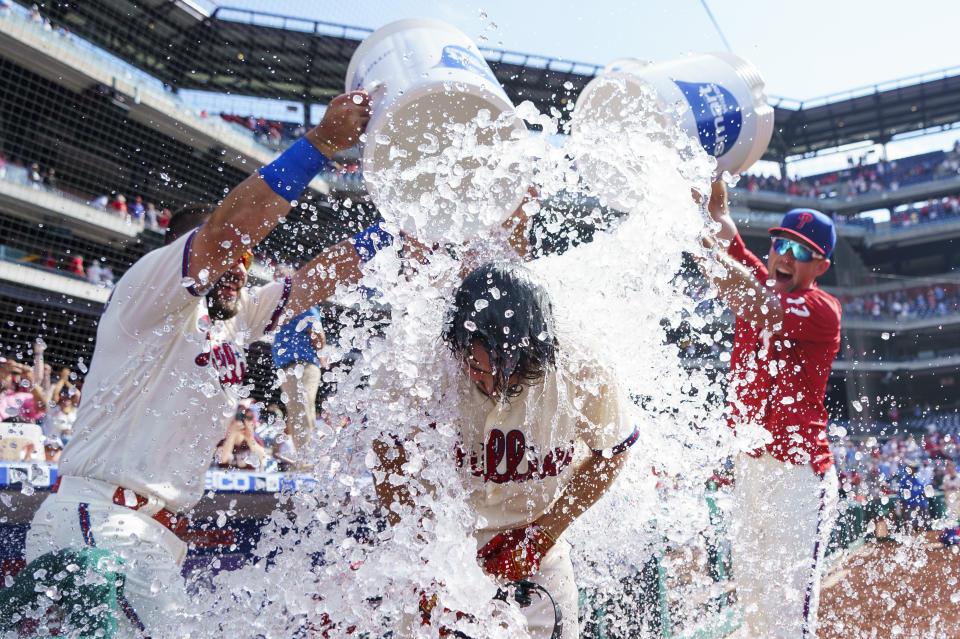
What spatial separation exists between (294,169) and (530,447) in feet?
3.12

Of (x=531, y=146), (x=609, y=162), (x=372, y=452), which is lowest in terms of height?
(x=372, y=452)

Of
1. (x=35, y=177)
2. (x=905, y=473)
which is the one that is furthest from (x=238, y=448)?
(x=905, y=473)

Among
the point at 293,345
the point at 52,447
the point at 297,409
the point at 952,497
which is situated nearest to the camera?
the point at 52,447

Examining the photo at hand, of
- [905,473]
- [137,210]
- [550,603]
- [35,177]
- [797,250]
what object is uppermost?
[137,210]

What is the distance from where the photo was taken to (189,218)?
2691 mm

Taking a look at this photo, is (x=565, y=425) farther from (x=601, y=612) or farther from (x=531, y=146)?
(x=601, y=612)

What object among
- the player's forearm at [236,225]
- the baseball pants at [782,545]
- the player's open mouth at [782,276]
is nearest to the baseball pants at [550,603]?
the player's forearm at [236,225]

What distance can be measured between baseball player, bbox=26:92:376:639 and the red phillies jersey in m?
1.98

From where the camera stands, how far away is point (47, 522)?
82.8 inches

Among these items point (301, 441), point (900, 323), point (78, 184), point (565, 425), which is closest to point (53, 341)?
point (78, 184)

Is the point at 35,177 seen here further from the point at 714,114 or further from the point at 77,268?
the point at 714,114

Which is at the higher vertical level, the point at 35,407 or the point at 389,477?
the point at 35,407

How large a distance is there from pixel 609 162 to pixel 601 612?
6.68 feet

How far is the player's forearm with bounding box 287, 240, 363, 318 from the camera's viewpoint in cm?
279
